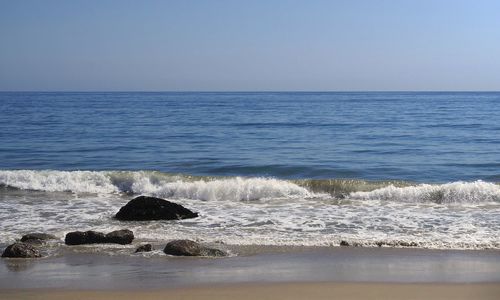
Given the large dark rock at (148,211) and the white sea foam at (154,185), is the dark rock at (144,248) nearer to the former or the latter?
the large dark rock at (148,211)

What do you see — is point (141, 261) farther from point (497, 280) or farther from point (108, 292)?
point (497, 280)

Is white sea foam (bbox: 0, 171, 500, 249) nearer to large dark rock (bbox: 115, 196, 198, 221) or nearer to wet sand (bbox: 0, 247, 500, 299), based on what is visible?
large dark rock (bbox: 115, 196, 198, 221)

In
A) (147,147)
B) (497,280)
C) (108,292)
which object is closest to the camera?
(108,292)

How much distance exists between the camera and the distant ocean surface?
12.6 metres

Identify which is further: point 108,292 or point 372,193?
point 372,193

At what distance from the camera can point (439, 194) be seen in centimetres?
1681

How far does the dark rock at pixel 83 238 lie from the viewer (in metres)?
11.0

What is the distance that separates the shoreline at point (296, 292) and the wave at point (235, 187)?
8696 mm

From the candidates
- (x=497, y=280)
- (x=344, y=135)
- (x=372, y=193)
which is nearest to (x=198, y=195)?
(x=372, y=193)

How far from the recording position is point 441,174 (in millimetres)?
21016

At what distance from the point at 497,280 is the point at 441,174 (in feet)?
42.6

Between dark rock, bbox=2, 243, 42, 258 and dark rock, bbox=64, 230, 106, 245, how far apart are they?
88cm

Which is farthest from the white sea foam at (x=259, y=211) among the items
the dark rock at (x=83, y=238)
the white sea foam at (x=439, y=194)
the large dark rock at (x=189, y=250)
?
the large dark rock at (x=189, y=250)

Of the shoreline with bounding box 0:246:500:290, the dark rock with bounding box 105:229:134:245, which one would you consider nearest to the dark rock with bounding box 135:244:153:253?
the shoreline with bounding box 0:246:500:290
